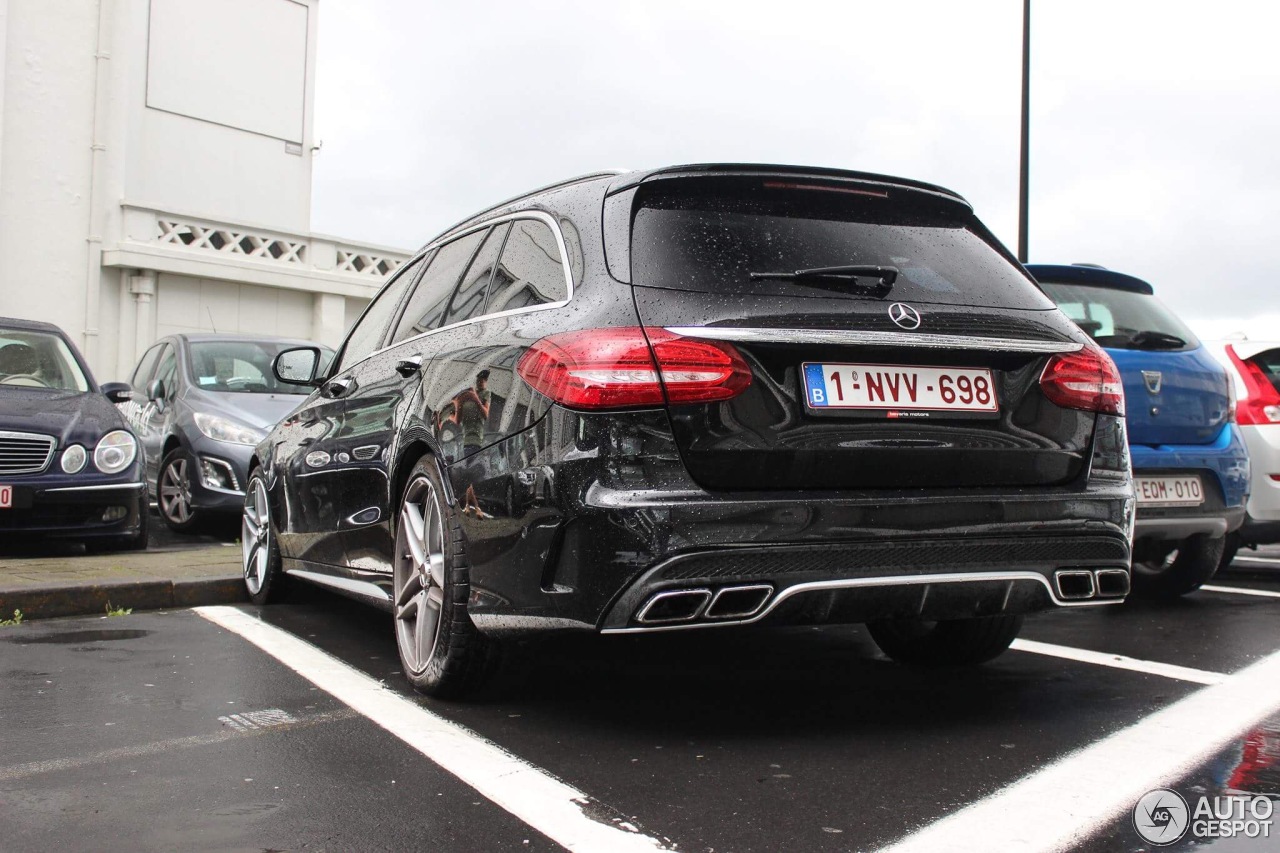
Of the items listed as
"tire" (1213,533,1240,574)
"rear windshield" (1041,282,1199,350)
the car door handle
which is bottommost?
"tire" (1213,533,1240,574)

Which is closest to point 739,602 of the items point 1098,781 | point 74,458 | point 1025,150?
Result: point 1098,781

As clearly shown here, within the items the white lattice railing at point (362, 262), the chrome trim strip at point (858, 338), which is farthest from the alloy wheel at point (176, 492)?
the white lattice railing at point (362, 262)

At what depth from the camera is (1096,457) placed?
3988 mm

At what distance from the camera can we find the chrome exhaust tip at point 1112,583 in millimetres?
3877

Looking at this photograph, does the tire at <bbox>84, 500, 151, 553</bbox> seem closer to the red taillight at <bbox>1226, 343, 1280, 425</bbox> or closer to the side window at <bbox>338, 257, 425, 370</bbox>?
the side window at <bbox>338, 257, 425, 370</bbox>

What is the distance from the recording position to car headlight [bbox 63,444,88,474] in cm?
807

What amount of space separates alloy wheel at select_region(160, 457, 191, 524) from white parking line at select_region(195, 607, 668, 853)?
4859 mm

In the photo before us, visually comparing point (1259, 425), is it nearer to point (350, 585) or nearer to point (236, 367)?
point (350, 585)

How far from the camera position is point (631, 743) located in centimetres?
374

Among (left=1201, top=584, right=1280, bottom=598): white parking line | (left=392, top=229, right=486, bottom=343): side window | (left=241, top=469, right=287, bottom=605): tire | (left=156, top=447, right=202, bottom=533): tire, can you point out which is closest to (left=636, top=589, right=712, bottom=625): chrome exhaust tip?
(left=392, top=229, right=486, bottom=343): side window

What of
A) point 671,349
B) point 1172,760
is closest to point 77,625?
point 671,349

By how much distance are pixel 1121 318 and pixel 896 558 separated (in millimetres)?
3382

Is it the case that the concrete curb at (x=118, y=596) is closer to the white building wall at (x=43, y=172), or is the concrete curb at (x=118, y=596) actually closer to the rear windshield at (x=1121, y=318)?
the rear windshield at (x=1121, y=318)

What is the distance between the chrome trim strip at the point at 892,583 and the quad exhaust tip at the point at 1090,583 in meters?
0.02
